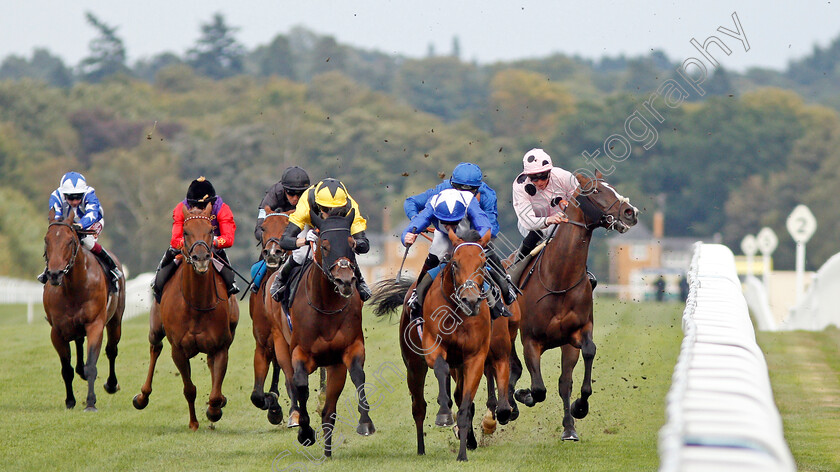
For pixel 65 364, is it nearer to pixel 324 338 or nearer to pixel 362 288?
pixel 324 338

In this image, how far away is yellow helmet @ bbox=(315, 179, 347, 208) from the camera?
347 inches

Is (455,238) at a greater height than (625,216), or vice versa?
(625,216)

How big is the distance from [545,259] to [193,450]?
312 cm

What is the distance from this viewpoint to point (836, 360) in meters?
14.3

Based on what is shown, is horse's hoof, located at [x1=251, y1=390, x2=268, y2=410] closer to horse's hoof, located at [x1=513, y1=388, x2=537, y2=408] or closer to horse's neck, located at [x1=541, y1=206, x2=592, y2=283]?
horse's hoof, located at [x1=513, y1=388, x2=537, y2=408]

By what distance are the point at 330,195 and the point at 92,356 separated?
157 inches

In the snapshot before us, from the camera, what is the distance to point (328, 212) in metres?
8.84

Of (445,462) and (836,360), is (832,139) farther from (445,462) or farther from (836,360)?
(445,462)

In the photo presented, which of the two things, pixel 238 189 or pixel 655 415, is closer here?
pixel 655 415

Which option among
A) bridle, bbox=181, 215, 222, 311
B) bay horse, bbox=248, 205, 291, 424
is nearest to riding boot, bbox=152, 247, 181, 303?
bridle, bbox=181, 215, 222, 311

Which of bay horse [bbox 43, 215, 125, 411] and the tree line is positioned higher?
the tree line

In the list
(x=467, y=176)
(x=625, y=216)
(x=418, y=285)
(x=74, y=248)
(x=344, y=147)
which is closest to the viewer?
(x=418, y=285)

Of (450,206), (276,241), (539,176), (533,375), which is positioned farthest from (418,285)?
(539,176)

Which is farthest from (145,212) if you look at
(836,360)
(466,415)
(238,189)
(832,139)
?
(466,415)
